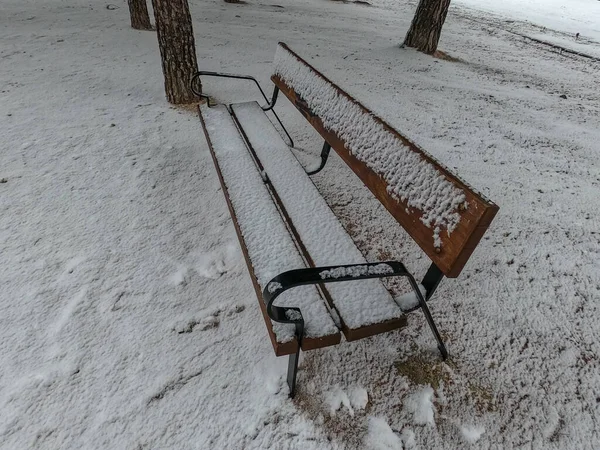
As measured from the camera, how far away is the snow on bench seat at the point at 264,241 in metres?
1.38

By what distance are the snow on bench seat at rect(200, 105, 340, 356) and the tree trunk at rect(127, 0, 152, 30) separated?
512 cm

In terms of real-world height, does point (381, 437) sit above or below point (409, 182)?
below

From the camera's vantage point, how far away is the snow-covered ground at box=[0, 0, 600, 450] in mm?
1519

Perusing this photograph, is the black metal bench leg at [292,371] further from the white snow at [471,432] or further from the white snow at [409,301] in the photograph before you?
the white snow at [471,432]

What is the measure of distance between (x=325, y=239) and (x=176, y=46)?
2907 mm

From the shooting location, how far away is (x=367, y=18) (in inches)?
376

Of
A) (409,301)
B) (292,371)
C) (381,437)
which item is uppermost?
(409,301)

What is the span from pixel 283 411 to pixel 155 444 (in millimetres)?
533

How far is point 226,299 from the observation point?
1.98 meters

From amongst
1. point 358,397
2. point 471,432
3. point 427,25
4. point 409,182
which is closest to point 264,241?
point 409,182

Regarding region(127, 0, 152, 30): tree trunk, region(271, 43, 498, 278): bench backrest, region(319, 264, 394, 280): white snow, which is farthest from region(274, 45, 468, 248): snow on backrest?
region(127, 0, 152, 30): tree trunk

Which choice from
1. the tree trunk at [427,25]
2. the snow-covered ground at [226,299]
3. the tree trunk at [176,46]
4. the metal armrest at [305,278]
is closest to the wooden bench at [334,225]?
the metal armrest at [305,278]

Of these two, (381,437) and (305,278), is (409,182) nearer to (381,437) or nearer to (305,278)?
(305,278)

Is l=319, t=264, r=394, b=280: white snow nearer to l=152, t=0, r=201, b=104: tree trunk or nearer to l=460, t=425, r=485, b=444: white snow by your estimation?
A: l=460, t=425, r=485, b=444: white snow
